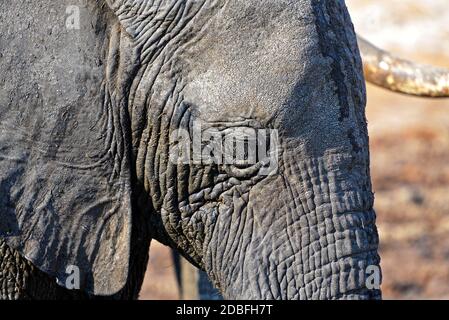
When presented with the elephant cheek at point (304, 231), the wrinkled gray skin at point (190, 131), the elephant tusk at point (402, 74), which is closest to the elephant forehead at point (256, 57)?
the wrinkled gray skin at point (190, 131)

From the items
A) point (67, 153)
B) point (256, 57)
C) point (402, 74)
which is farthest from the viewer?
point (402, 74)

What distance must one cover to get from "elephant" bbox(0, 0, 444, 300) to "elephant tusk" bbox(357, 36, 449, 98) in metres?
1.53

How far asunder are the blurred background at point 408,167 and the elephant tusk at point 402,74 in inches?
78.6

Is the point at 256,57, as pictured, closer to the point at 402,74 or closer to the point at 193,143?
the point at 193,143

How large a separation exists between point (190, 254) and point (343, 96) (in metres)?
0.55

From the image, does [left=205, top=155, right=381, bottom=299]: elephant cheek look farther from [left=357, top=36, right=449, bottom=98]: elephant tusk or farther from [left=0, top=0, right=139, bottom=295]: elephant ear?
[left=357, top=36, right=449, bottom=98]: elephant tusk

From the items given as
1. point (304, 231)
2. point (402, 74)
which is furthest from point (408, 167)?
point (304, 231)

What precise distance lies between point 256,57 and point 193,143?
241 millimetres

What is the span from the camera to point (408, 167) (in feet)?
25.6

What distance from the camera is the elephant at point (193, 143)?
2658 millimetres

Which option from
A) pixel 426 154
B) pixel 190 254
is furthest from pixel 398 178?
pixel 190 254

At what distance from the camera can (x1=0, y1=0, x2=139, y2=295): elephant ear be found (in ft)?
9.10

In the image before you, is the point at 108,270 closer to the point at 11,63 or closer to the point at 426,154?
the point at 11,63

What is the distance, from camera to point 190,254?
2928 millimetres
